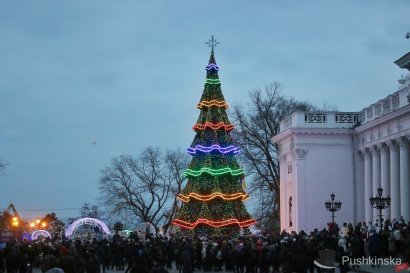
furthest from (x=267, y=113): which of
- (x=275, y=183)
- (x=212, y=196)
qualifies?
(x=212, y=196)

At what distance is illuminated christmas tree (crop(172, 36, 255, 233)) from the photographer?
1901 inches

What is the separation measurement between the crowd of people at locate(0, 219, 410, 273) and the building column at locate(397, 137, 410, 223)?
550 cm

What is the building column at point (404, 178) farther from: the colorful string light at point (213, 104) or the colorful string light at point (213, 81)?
the colorful string light at point (213, 81)

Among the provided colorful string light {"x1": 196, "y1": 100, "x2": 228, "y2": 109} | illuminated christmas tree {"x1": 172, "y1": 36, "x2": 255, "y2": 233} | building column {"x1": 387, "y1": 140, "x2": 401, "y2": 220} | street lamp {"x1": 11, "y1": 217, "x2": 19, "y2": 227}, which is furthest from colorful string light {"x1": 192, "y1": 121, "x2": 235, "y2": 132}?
street lamp {"x1": 11, "y1": 217, "x2": 19, "y2": 227}

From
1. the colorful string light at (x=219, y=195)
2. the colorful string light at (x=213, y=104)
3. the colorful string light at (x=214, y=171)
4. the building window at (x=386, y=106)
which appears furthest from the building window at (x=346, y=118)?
the colorful string light at (x=219, y=195)

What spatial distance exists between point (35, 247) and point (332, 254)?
1565 centimetres

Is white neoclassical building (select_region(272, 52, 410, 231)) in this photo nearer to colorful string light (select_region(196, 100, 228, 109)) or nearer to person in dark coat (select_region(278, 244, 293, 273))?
colorful string light (select_region(196, 100, 228, 109))

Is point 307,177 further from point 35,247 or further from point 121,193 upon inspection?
point 121,193

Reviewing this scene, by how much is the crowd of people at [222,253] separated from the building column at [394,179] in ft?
22.3

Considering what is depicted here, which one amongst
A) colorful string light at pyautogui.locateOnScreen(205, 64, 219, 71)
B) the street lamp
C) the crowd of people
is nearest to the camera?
the crowd of people

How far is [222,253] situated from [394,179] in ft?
42.7

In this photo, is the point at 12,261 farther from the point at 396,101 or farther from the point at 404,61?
the point at 404,61

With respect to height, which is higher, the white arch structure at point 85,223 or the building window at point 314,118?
the building window at point 314,118

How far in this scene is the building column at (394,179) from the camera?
148ft
